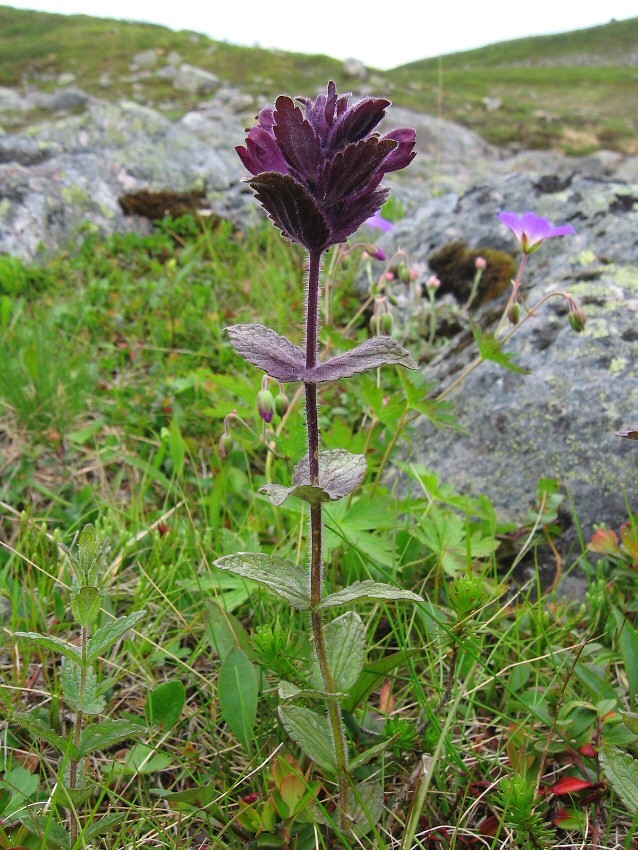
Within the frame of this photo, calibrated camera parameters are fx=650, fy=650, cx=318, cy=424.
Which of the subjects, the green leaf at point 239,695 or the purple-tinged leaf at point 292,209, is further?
the green leaf at point 239,695

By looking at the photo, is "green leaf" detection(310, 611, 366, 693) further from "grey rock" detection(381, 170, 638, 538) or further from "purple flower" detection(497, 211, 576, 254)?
"purple flower" detection(497, 211, 576, 254)

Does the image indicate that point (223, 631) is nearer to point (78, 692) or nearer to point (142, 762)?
point (142, 762)

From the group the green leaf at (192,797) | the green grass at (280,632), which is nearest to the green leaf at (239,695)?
the green grass at (280,632)

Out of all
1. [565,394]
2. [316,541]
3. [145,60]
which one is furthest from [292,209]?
[145,60]

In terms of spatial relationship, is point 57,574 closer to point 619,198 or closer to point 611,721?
point 611,721

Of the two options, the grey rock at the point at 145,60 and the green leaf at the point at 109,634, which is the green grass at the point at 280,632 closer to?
the green leaf at the point at 109,634

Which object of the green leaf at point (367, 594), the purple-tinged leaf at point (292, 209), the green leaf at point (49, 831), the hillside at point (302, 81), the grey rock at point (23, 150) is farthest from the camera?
the hillside at point (302, 81)

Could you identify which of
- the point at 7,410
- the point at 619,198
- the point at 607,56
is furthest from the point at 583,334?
the point at 607,56
